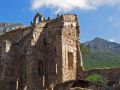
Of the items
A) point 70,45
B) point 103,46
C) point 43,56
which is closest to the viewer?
point 43,56

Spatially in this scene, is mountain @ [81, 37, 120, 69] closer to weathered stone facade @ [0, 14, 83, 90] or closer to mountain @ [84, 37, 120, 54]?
mountain @ [84, 37, 120, 54]

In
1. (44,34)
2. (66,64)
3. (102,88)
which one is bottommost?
(102,88)

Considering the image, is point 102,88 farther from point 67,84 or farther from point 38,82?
point 38,82

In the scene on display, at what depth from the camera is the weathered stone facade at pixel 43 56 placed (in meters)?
52.5

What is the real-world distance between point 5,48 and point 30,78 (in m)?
6.20

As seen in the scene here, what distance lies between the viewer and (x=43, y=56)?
5481 cm

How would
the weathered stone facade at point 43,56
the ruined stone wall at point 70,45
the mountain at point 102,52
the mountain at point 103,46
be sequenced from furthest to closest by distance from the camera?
1. the mountain at point 103,46
2. the mountain at point 102,52
3. the ruined stone wall at point 70,45
4. the weathered stone facade at point 43,56

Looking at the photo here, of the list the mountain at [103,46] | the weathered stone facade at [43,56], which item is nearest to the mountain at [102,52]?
the mountain at [103,46]

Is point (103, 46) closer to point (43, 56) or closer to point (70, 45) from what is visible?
point (70, 45)

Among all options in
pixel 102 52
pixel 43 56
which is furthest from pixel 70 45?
pixel 102 52

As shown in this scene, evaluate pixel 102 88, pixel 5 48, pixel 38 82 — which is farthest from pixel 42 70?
pixel 102 88

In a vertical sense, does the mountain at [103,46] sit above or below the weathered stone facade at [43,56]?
above

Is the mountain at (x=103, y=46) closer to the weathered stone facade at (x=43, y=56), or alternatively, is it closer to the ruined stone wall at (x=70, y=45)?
the ruined stone wall at (x=70, y=45)

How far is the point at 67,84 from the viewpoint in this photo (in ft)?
155
